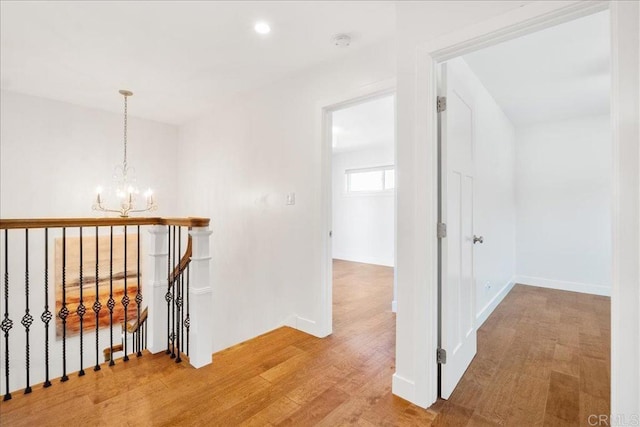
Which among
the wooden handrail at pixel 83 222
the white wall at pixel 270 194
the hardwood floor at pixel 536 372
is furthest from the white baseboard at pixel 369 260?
the wooden handrail at pixel 83 222

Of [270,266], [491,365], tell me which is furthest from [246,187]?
[491,365]

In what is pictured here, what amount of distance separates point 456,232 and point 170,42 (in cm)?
273

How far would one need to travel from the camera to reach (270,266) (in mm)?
3283

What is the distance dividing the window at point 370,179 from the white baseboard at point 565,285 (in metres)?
2.82

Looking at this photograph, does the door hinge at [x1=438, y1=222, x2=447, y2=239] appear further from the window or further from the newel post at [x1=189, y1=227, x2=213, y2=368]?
the window

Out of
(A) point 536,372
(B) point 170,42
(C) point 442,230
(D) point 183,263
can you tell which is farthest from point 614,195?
(B) point 170,42

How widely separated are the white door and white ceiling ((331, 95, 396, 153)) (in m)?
1.46

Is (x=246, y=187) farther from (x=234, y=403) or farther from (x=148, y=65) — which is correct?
(x=234, y=403)

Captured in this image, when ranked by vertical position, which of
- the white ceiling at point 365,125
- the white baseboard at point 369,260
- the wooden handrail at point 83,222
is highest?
the white ceiling at point 365,125

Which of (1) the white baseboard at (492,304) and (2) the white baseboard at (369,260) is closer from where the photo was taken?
(1) the white baseboard at (492,304)

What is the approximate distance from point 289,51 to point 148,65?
1454mm

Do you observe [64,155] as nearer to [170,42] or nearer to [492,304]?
[170,42]

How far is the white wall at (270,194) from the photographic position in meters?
2.81

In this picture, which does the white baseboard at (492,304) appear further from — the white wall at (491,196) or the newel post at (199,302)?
the newel post at (199,302)
